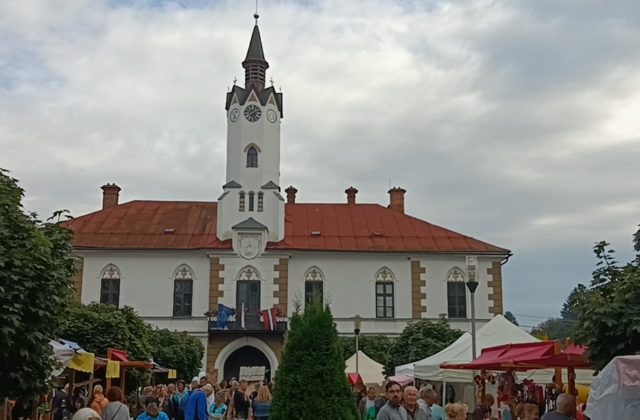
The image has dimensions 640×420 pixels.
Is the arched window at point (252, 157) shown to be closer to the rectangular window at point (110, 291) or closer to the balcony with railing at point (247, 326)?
the balcony with railing at point (247, 326)

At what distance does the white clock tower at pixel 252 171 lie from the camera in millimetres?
40875

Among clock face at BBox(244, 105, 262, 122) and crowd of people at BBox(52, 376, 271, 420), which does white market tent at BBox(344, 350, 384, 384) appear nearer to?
crowd of people at BBox(52, 376, 271, 420)

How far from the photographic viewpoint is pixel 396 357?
1309 inches

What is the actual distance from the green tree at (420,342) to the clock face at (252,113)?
49.9 feet

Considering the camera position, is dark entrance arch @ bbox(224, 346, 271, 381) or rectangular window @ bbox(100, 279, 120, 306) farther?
dark entrance arch @ bbox(224, 346, 271, 381)

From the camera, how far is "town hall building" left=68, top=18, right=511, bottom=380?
1588 inches

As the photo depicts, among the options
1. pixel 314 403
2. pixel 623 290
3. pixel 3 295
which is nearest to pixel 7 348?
pixel 3 295

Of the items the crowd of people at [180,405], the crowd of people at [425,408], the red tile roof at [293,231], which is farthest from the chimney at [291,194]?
the crowd of people at [425,408]

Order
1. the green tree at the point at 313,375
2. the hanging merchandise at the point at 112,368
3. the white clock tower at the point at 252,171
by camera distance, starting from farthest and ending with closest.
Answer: the white clock tower at the point at 252,171 → the hanging merchandise at the point at 112,368 → the green tree at the point at 313,375

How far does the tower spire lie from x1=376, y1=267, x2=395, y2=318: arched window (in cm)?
1217

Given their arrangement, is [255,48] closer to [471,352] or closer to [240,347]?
[240,347]

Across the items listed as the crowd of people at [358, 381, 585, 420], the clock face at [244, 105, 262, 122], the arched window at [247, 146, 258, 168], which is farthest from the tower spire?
the crowd of people at [358, 381, 585, 420]

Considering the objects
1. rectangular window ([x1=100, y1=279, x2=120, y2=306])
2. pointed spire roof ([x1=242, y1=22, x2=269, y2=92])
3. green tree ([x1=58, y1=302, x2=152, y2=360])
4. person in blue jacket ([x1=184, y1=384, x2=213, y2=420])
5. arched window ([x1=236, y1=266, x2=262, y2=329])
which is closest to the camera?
person in blue jacket ([x1=184, y1=384, x2=213, y2=420])

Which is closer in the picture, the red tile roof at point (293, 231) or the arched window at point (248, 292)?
the arched window at point (248, 292)
